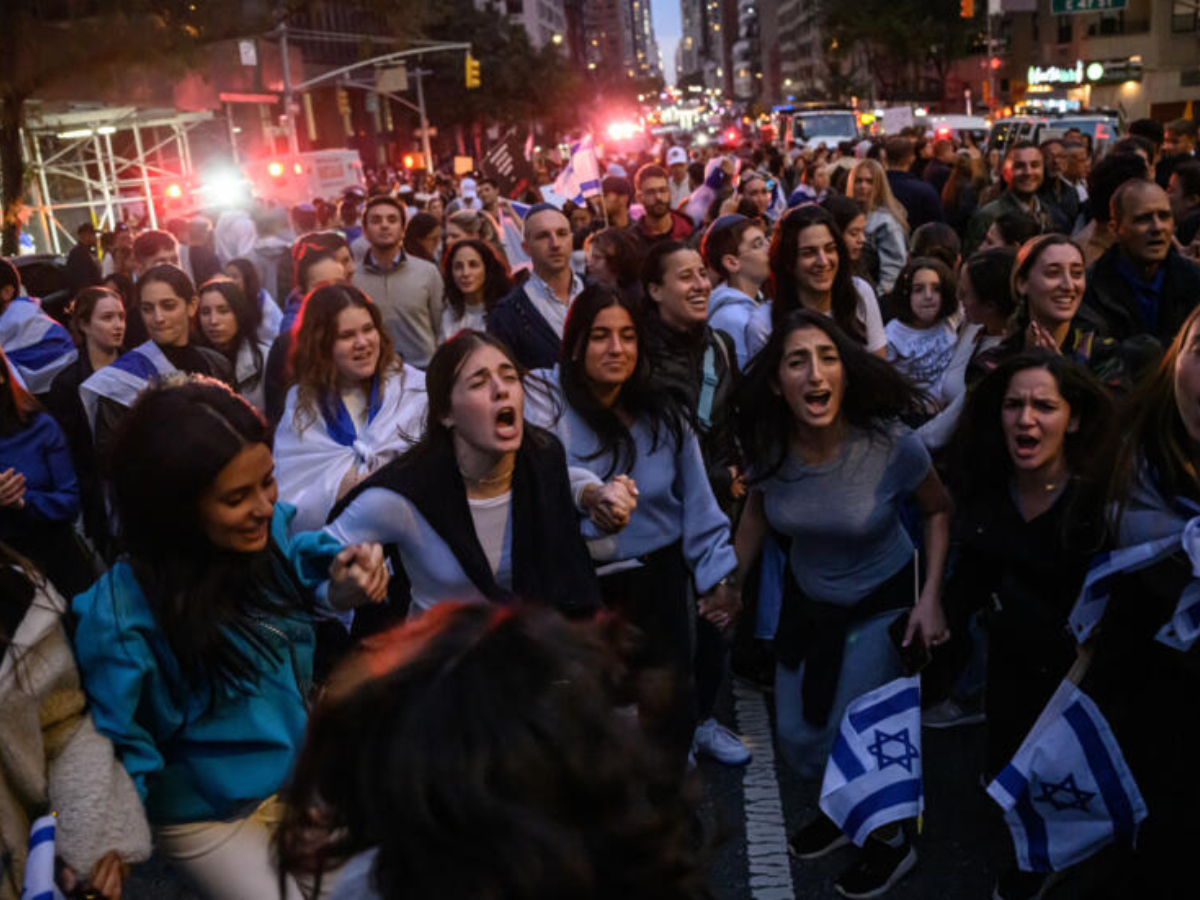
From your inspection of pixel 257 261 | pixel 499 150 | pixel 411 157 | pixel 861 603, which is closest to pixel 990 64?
pixel 411 157

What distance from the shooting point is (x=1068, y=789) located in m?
3.30

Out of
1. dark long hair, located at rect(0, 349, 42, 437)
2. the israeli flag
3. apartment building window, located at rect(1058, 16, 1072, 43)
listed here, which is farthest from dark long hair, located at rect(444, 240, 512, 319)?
apartment building window, located at rect(1058, 16, 1072, 43)

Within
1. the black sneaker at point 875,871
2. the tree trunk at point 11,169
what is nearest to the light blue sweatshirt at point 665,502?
the black sneaker at point 875,871

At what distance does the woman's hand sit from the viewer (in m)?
4.05

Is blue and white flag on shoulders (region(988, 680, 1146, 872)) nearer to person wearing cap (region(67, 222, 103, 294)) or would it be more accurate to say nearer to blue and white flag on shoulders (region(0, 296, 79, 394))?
blue and white flag on shoulders (region(0, 296, 79, 394))

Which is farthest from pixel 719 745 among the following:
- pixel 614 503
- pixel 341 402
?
pixel 341 402

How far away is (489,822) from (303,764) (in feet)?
1.20

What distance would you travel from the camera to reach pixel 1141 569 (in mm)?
3078

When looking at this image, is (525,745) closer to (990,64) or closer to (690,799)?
(690,799)

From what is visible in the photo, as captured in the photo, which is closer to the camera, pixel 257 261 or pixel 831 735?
pixel 831 735

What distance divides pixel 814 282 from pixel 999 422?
7.27ft

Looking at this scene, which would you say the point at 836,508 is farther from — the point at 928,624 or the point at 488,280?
the point at 488,280

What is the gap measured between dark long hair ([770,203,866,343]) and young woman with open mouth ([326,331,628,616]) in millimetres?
2792

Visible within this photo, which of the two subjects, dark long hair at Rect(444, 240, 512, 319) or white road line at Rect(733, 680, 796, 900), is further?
dark long hair at Rect(444, 240, 512, 319)
